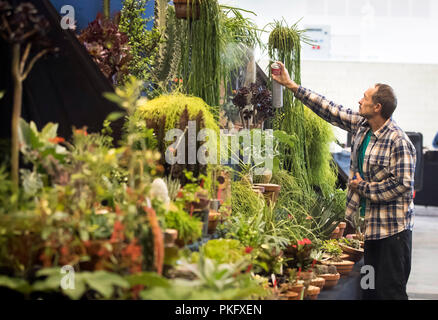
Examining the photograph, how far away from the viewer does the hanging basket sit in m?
3.02

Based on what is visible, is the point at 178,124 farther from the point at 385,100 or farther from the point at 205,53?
the point at 385,100

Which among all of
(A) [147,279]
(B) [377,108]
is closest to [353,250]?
(B) [377,108]

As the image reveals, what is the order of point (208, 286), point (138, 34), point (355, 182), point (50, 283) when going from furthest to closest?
point (138, 34), point (355, 182), point (208, 286), point (50, 283)

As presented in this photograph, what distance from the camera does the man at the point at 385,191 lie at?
292 centimetres

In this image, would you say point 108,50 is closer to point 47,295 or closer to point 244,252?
point 244,252

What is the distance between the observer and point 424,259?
6.29 m

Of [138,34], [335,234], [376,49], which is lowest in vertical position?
[335,234]

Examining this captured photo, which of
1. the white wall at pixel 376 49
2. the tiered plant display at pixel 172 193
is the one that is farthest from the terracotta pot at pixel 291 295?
the white wall at pixel 376 49

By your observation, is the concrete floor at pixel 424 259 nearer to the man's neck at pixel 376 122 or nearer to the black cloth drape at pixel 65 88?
the man's neck at pixel 376 122

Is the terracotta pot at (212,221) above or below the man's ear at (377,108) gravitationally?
below

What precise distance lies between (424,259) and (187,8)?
4772mm

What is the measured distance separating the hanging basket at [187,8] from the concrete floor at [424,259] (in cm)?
316

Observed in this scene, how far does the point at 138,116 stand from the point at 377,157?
1449mm

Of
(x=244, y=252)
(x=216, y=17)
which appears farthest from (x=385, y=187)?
(x=216, y=17)
